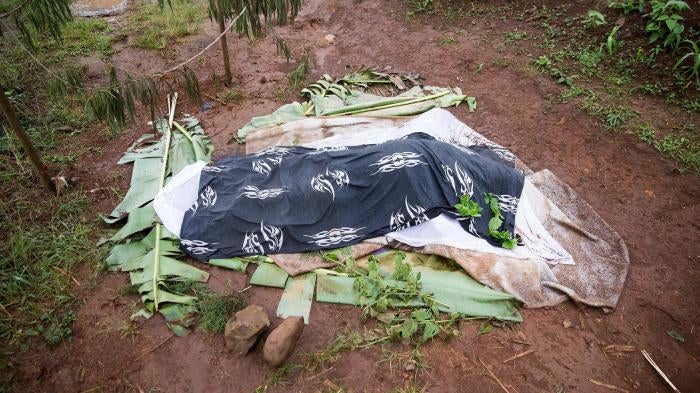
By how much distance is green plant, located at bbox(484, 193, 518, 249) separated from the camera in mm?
2797

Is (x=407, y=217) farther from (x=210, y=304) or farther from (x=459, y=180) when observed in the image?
(x=210, y=304)

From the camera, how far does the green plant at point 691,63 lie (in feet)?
14.1

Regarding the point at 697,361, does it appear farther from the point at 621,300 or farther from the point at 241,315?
the point at 241,315

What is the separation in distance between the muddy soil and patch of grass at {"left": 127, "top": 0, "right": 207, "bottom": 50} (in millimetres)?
2035

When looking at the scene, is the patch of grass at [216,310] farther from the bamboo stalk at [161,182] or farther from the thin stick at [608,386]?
the thin stick at [608,386]

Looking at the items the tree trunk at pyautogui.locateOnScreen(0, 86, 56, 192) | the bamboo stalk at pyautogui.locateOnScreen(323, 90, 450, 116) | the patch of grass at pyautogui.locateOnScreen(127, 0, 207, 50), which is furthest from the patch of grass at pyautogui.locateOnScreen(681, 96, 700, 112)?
the patch of grass at pyautogui.locateOnScreen(127, 0, 207, 50)

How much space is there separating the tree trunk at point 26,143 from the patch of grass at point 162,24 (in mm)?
2871

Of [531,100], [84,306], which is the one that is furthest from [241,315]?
[531,100]

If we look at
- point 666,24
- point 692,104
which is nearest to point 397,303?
point 692,104

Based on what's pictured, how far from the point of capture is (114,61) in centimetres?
533

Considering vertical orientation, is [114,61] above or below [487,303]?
Result: above

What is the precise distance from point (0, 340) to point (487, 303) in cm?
297

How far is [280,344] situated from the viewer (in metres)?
2.27

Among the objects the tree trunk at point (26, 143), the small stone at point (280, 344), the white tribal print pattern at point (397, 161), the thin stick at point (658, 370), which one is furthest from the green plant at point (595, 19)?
the tree trunk at point (26, 143)
